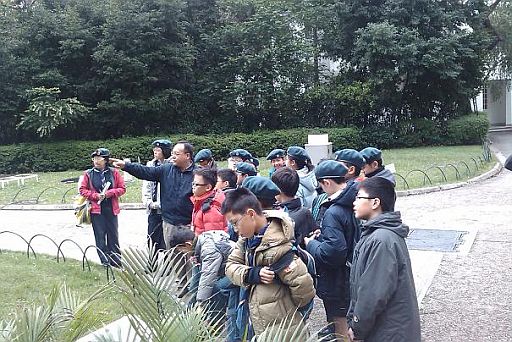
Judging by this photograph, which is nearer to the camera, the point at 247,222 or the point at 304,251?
the point at 247,222

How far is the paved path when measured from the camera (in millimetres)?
5793

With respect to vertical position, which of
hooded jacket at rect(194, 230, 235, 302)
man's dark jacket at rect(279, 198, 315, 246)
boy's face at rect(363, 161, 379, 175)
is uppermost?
boy's face at rect(363, 161, 379, 175)

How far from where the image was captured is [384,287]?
3.31 m

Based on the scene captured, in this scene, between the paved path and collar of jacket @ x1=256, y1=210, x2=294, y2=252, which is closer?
collar of jacket @ x1=256, y1=210, x2=294, y2=252

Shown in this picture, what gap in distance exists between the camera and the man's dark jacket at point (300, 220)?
4570mm

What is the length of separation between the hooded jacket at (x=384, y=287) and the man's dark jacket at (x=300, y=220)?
1.08m

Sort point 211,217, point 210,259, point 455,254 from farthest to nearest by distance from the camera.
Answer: point 455,254 → point 211,217 → point 210,259

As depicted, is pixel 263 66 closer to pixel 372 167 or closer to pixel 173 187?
pixel 173 187

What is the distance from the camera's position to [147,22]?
26.0m

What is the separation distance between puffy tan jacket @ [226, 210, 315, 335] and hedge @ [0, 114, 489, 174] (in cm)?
2196

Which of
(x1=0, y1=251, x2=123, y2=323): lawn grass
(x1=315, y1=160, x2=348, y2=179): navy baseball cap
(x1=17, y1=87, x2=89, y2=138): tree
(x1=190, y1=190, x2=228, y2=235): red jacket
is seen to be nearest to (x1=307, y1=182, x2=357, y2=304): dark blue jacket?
(x1=315, y1=160, x2=348, y2=179): navy baseball cap

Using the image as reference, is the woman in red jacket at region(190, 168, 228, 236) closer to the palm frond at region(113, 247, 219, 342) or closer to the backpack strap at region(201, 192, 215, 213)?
the backpack strap at region(201, 192, 215, 213)

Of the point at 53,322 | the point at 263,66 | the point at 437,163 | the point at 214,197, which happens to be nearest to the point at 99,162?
the point at 214,197

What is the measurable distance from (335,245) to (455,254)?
4.83 meters
